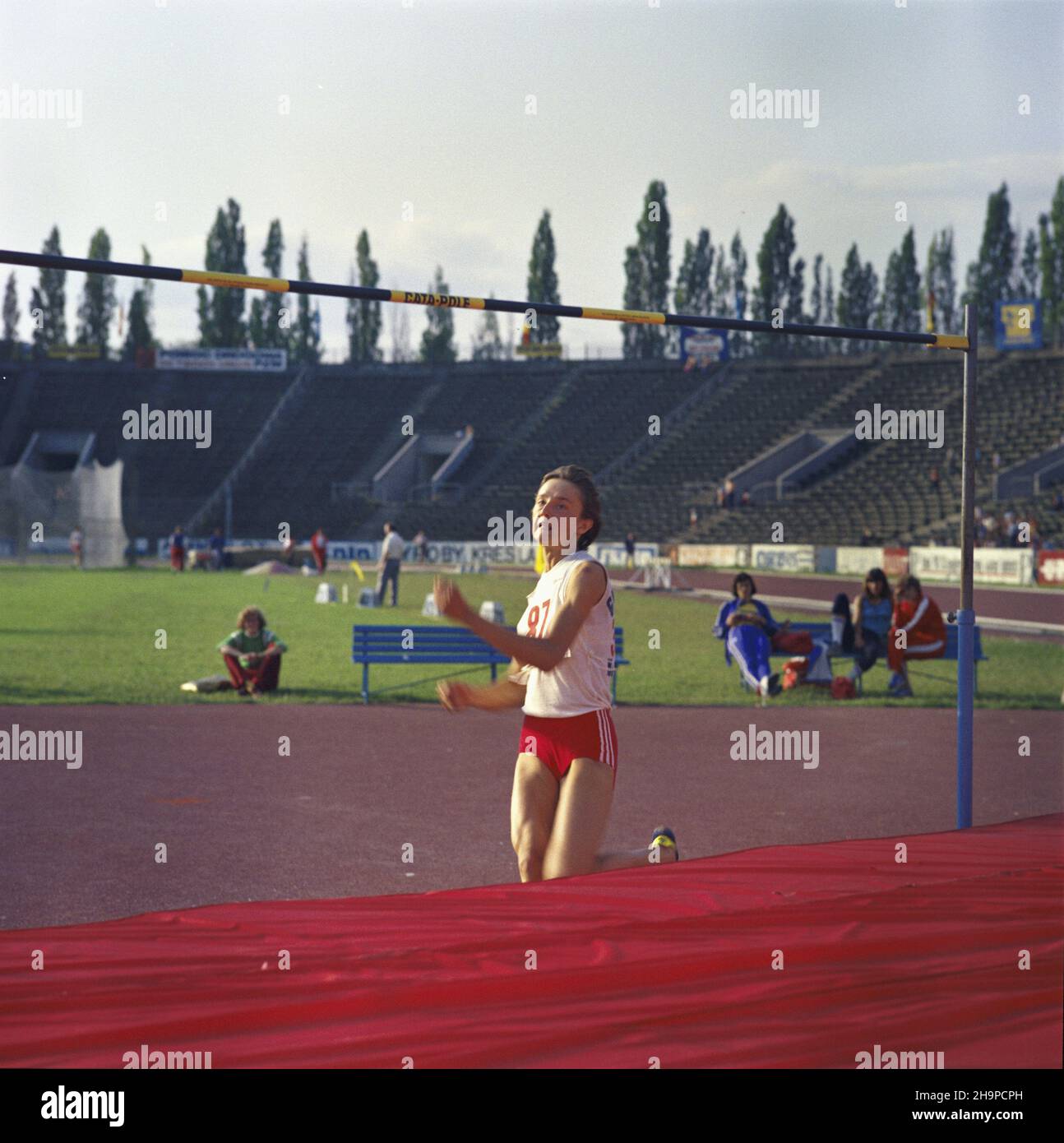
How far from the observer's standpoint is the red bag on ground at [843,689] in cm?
1474

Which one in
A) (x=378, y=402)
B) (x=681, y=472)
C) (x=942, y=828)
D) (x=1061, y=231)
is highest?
(x=1061, y=231)

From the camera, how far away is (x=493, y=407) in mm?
69562

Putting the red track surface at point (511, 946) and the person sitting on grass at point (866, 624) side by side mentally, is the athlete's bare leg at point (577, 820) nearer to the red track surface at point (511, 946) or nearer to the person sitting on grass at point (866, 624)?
the red track surface at point (511, 946)

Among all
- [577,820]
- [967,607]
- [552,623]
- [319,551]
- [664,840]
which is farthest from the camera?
[319,551]

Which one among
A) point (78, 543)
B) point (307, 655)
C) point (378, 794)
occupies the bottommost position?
point (378, 794)

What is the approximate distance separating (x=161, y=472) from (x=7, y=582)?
99.6ft

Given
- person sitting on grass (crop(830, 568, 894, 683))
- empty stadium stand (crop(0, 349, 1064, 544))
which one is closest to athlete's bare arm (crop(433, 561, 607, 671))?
person sitting on grass (crop(830, 568, 894, 683))

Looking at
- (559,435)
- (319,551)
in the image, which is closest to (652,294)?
(559,435)

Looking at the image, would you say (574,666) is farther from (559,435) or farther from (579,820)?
(559,435)

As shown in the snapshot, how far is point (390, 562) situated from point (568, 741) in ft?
77.1

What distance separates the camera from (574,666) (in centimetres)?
511

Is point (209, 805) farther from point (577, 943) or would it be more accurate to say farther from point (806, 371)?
point (806, 371)

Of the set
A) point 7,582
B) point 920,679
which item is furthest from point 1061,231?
point 920,679

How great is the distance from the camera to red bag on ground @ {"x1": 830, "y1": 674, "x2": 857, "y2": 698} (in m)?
14.7
